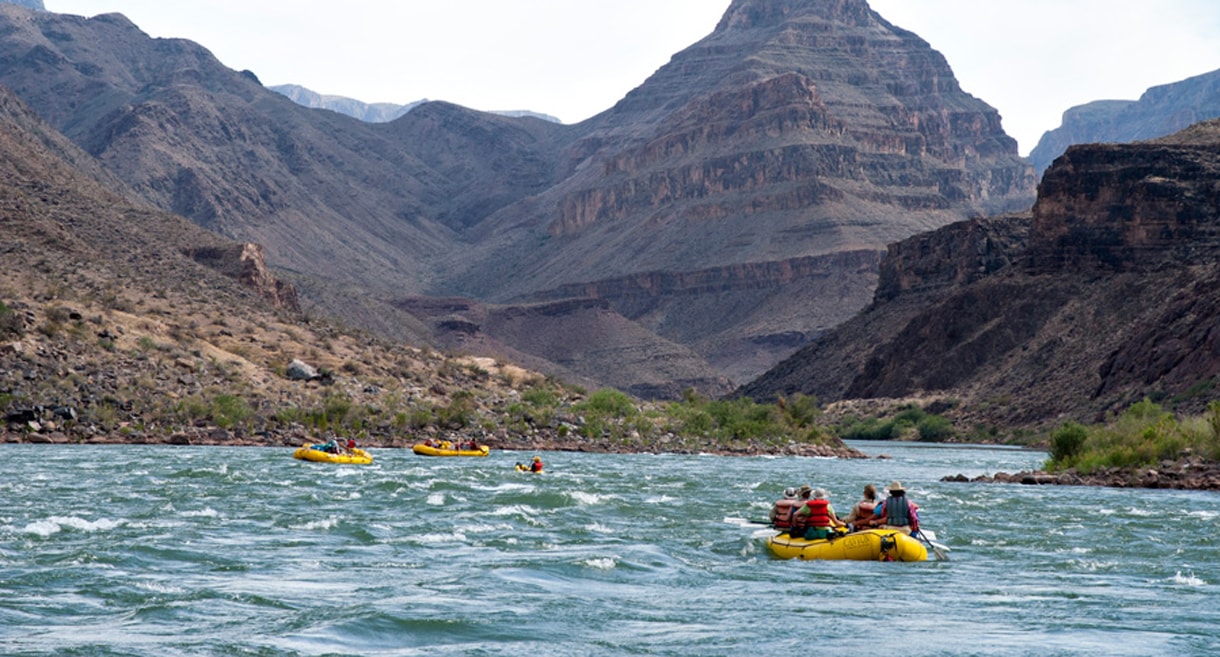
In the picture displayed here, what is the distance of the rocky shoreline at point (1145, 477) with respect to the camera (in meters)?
47.2

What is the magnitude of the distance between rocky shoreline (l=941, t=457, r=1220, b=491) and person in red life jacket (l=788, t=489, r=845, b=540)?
70.5 ft

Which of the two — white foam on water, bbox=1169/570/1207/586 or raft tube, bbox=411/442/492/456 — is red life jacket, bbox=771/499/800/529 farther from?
raft tube, bbox=411/442/492/456

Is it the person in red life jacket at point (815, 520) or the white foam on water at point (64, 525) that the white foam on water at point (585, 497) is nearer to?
the person in red life jacket at point (815, 520)

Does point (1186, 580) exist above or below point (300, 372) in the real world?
below

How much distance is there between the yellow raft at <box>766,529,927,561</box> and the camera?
2845cm

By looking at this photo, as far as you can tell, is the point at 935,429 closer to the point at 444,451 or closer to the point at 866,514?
the point at 444,451

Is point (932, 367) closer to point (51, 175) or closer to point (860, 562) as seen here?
point (51, 175)

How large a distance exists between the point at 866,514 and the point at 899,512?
103 cm

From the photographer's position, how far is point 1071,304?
12812 centimetres

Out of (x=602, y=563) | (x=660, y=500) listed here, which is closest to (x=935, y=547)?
(x=602, y=563)

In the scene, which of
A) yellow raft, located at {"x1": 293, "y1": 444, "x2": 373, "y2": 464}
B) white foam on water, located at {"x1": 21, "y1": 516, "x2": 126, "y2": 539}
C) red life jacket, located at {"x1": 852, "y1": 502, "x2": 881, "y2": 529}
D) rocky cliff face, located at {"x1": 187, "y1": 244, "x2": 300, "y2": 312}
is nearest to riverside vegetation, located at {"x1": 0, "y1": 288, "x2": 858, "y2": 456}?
yellow raft, located at {"x1": 293, "y1": 444, "x2": 373, "y2": 464}

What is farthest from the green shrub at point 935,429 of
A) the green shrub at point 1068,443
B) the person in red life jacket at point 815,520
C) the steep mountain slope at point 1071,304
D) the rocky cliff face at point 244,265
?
the person in red life jacket at point 815,520

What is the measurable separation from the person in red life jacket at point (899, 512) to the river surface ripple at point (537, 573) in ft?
3.13

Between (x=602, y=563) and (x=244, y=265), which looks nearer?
(x=602, y=563)
